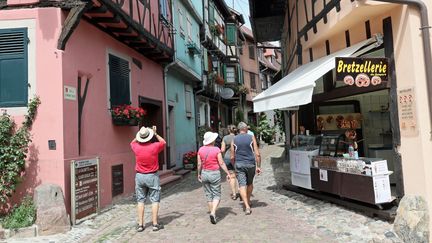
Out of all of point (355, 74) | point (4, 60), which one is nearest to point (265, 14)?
point (355, 74)

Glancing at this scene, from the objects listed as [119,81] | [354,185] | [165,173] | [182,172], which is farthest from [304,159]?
[182,172]

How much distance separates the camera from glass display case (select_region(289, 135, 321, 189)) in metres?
8.23

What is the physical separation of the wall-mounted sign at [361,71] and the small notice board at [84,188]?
4.55 meters

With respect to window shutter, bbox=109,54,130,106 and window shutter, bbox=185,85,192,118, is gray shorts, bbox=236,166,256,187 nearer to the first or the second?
window shutter, bbox=109,54,130,106

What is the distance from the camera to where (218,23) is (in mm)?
22922

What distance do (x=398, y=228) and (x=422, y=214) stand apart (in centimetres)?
37

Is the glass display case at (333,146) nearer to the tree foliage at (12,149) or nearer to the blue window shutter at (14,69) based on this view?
the tree foliage at (12,149)

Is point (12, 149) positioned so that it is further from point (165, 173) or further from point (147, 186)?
point (165, 173)

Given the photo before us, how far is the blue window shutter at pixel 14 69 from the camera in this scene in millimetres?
6840

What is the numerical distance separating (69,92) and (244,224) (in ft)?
12.5

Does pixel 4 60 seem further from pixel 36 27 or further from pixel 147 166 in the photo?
pixel 147 166

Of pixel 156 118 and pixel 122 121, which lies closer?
pixel 122 121

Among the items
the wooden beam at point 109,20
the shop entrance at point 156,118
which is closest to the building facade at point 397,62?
the wooden beam at point 109,20

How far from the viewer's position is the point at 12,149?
21.2 feet
